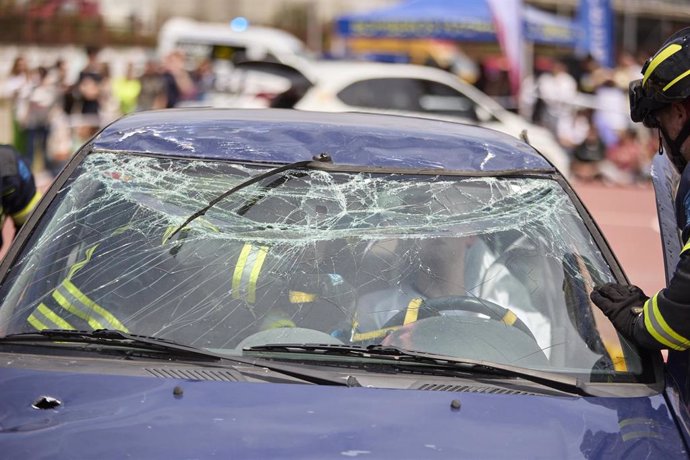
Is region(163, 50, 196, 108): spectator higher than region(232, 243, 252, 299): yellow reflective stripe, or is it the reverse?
region(163, 50, 196, 108): spectator

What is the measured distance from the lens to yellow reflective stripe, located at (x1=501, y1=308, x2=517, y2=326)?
128 inches

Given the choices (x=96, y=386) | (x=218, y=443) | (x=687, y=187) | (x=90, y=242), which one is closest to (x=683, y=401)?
(x=687, y=187)

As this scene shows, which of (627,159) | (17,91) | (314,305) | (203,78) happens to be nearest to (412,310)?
(314,305)

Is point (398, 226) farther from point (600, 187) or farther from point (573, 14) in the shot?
point (573, 14)

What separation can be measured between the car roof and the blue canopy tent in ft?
64.0

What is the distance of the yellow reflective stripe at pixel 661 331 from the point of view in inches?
114

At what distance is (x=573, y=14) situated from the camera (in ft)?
158

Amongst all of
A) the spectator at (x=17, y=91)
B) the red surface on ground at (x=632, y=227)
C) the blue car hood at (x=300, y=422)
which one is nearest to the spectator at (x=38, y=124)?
the spectator at (x=17, y=91)

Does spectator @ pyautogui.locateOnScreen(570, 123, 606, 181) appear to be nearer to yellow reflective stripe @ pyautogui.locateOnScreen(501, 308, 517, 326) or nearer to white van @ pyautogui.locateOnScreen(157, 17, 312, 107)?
white van @ pyautogui.locateOnScreen(157, 17, 312, 107)

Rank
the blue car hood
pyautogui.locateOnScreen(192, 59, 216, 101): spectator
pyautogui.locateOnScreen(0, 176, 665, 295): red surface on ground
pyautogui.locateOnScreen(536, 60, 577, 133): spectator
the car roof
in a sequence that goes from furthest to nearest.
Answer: pyautogui.locateOnScreen(536, 60, 577, 133): spectator, pyautogui.locateOnScreen(192, 59, 216, 101): spectator, pyautogui.locateOnScreen(0, 176, 665, 295): red surface on ground, the car roof, the blue car hood

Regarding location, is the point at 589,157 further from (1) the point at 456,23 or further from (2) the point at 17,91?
(2) the point at 17,91

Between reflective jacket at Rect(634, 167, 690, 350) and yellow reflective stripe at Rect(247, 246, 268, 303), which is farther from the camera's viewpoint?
yellow reflective stripe at Rect(247, 246, 268, 303)

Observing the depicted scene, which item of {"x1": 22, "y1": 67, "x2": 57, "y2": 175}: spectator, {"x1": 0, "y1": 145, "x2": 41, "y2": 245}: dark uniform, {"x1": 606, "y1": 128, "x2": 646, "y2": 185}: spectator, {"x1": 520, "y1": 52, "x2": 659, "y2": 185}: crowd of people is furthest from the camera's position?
{"x1": 520, "y1": 52, "x2": 659, "y2": 185}: crowd of people

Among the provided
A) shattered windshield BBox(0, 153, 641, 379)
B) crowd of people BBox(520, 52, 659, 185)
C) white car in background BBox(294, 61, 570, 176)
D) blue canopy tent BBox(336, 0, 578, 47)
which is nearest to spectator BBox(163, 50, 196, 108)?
white car in background BBox(294, 61, 570, 176)
